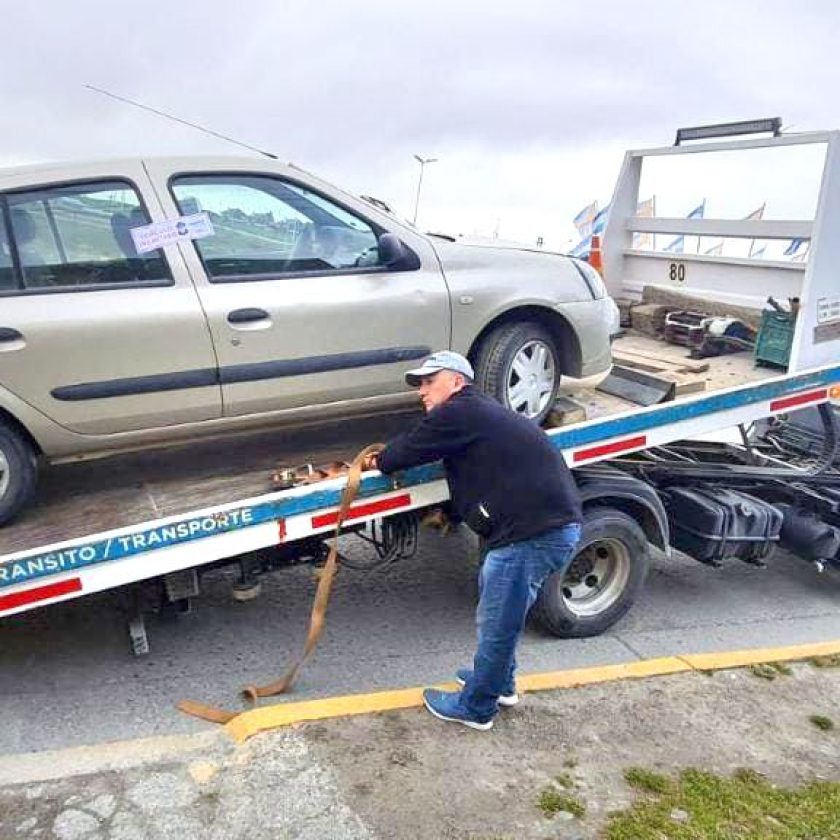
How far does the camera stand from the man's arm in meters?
3.81

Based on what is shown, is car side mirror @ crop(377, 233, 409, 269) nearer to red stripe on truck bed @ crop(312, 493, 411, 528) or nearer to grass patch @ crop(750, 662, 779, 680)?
red stripe on truck bed @ crop(312, 493, 411, 528)

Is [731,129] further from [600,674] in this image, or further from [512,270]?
[600,674]

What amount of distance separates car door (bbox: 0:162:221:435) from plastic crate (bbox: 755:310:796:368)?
140 inches

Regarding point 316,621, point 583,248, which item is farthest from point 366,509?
point 583,248

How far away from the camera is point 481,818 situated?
323 cm

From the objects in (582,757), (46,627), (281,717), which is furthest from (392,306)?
(46,627)

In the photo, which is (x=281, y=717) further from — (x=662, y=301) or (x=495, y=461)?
(x=662, y=301)

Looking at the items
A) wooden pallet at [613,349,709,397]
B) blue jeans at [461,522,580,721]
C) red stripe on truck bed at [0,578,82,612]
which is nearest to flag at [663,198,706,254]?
wooden pallet at [613,349,709,397]

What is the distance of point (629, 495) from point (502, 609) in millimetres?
1385

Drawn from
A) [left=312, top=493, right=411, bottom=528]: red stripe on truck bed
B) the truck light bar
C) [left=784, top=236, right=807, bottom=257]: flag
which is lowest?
[left=312, top=493, right=411, bottom=528]: red stripe on truck bed

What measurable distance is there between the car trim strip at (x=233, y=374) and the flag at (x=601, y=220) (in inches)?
136

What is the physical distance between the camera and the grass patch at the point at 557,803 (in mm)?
3305

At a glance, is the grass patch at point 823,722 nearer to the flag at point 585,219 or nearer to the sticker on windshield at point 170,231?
the sticker on windshield at point 170,231

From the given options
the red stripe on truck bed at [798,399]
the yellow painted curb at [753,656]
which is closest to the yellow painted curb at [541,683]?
the yellow painted curb at [753,656]
